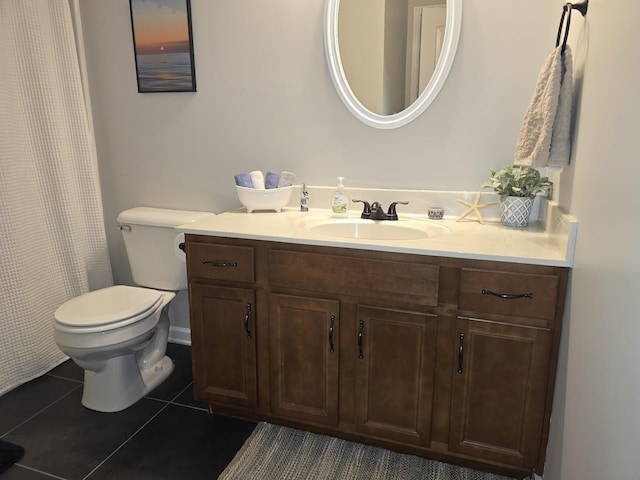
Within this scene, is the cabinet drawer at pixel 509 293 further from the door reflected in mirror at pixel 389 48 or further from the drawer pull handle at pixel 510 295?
the door reflected in mirror at pixel 389 48

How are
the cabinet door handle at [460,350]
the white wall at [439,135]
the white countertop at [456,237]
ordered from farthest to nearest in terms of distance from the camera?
the cabinet door handle at [460,350] < the white countertop at [456,237] < the white wall at [439,135]

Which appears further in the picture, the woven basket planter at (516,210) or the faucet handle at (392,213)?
the faucet handle at (392,213)

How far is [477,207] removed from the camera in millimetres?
1869

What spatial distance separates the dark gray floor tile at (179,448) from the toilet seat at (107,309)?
0.47m

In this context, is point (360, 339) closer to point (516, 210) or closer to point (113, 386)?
point (516, 210)

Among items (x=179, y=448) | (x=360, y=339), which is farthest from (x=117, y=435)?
(x=360, y=339)

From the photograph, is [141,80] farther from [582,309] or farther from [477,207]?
[582,309]

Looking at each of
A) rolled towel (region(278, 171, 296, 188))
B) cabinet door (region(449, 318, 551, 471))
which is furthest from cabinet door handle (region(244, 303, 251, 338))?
cabinet door (region(449, 318, 551, 471))

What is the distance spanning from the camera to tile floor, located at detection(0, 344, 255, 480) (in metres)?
1.72

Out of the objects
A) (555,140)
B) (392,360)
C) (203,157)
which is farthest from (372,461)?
(203,157)

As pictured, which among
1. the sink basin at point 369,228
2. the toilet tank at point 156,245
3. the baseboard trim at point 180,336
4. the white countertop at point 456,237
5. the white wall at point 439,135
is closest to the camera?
the white wall at point 439,135

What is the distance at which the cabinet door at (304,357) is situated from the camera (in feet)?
5.60

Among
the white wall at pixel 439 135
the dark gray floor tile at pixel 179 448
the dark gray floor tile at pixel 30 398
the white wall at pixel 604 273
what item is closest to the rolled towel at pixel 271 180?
the white wall at pixel 439 135

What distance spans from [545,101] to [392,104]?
67cm
